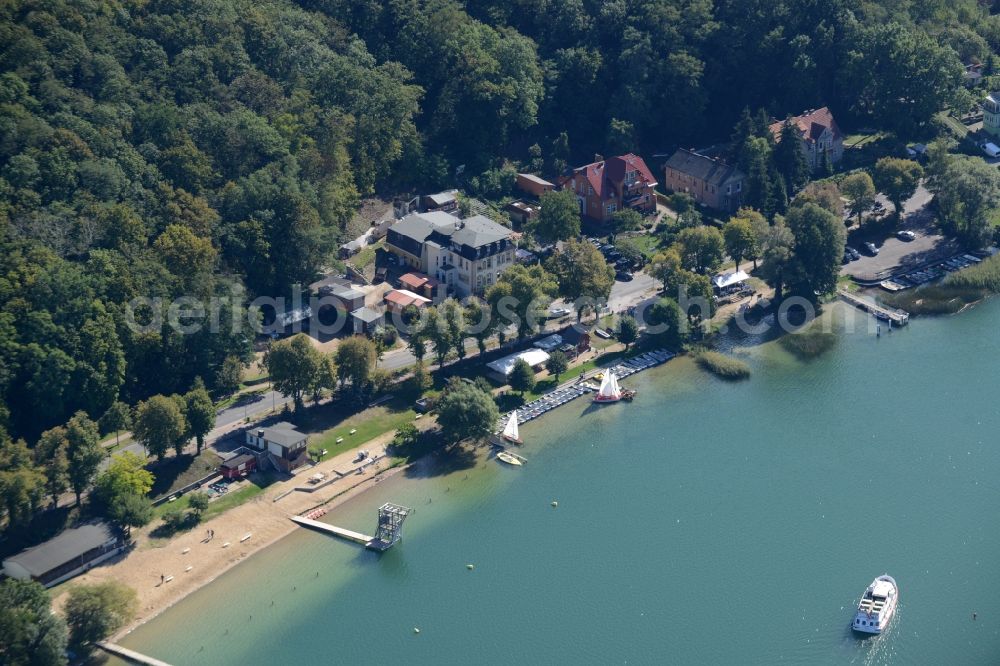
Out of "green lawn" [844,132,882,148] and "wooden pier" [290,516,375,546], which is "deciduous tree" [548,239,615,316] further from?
"green lawn" [844,132,882,148]

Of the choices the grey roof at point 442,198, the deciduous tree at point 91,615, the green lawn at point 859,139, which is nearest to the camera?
the deciduous tree at point 91,615

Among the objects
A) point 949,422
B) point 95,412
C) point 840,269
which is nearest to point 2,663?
point 95,412

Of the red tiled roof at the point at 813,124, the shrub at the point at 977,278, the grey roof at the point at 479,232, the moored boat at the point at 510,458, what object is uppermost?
the red tiled roof at the point at 813,124

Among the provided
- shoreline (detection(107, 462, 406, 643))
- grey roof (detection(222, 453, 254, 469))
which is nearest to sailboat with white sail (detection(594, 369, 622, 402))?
shoreline (detection(107, 462, 406, 643))

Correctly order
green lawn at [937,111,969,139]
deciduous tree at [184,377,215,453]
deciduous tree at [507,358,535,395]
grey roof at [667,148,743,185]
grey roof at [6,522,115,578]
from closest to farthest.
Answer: grey roof at [6,522,115,578] < deciduous tree at [184,377,215,453] < deciduous tree at [507,358,535,395] < grey roof at [667,148,743,185] < green lawn at [937,111,969,139]

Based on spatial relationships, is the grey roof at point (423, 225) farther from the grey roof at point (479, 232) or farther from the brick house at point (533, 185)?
the brick house at point (533, 185)

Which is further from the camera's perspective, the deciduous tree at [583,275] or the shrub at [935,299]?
the shrub at [935,299]

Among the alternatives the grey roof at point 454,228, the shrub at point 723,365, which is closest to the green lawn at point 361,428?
the grey roof at point 454,228
